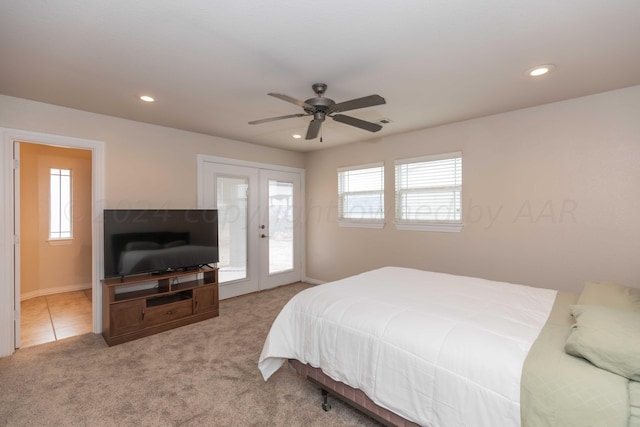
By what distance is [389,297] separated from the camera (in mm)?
2133

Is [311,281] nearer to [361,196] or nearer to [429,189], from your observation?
[361,196]

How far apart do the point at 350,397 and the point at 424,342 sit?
674 mm

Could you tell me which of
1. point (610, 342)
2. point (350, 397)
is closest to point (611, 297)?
point (610, 342)

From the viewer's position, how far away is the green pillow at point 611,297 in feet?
5.68

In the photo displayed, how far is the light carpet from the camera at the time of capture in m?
1.97

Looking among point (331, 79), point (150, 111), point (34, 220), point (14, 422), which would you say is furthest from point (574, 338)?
point (34, 220)

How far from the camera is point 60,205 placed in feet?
16.6

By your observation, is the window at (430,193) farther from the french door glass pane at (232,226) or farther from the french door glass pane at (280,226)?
the french door glass pane at (232,226)

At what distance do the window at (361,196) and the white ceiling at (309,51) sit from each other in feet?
4.94

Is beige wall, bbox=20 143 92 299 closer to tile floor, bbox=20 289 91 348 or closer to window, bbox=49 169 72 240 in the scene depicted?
window, bbox=49 169 72 240

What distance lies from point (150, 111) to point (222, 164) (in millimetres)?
1336

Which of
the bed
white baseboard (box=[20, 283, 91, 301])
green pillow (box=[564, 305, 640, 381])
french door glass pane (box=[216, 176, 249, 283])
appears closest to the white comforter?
the bed

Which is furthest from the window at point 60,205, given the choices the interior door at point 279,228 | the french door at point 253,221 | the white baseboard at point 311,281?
the white baseboard at point 311,281

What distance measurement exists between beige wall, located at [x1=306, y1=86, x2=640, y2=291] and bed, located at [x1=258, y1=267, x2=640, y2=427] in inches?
43.1
